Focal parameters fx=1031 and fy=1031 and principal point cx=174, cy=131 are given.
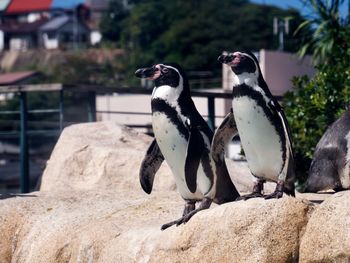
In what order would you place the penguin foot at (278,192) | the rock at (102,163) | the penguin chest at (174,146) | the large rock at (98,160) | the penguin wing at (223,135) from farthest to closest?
the large rock at (98,160), the rock at (102,163), the penguin chest at (174,146), the penguin wing at (223,135), the penguin foot at (278,192)

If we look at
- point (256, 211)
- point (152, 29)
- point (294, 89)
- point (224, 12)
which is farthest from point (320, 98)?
point (152, 29)

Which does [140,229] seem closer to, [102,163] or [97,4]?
[102,163]

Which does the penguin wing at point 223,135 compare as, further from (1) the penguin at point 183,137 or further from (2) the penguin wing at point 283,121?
(2) the penguin wing at point 283,121

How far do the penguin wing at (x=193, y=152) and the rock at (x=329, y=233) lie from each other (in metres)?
1.14

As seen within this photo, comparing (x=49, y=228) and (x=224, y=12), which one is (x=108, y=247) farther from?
(x=224, y=12)

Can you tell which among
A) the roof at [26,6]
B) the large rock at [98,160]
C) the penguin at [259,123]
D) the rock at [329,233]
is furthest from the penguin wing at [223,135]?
the roof at [26,6]

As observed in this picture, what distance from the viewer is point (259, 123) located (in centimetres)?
675

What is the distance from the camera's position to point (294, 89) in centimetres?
1134

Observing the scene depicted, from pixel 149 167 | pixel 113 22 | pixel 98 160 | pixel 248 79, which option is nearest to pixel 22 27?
pixel 113 22

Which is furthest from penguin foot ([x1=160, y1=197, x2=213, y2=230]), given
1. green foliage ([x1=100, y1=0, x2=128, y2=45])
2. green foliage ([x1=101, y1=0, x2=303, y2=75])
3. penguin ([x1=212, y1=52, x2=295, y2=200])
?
green foliage ([x1=100, y1=0, x2=128, y2=45])

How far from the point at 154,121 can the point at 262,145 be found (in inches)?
34.5

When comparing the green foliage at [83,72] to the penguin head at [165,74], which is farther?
the green foliage at [83,72]

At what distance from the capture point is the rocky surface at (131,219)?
6.26 m

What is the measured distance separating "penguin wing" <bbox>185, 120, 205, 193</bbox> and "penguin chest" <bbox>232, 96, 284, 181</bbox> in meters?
0.39
